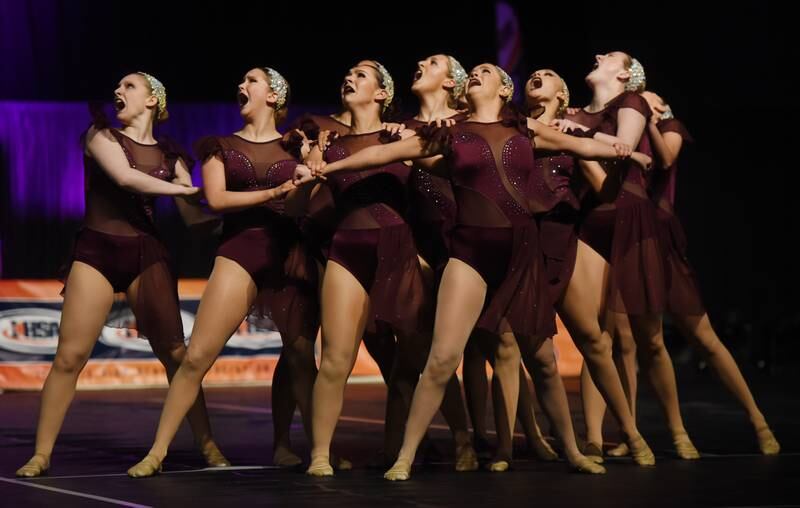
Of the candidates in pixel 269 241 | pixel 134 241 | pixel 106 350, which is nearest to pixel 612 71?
pixel 269 241

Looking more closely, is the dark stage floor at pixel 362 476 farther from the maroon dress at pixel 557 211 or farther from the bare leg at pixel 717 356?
the maroon dress at pixel 557 211

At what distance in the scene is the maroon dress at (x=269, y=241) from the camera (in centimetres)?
597

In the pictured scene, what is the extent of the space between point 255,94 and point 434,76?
802 mm

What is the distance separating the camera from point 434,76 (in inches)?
249

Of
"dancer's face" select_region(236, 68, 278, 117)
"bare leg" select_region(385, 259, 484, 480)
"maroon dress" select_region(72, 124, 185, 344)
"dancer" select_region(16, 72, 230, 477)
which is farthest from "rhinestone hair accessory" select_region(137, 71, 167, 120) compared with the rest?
"bare leg" select_region(385, 259, 484, 480)

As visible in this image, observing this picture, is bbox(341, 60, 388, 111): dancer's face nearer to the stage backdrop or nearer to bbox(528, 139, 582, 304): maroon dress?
bbox(528, 139, 582, 304): maroon dress

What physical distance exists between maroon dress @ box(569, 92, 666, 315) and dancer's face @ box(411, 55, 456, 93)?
25.7 inches

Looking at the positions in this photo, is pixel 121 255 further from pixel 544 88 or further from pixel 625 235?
pixel 625 235

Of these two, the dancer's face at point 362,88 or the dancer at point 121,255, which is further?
the dancer's face at point 362,88

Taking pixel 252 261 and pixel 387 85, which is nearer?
pixel 252 261

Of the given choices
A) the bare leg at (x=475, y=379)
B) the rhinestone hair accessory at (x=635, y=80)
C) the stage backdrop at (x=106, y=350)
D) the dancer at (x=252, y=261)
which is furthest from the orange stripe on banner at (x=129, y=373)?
the rhinestone hair accessory at (x=635, y=80)

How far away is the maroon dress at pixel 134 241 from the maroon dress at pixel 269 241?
0.97 feet

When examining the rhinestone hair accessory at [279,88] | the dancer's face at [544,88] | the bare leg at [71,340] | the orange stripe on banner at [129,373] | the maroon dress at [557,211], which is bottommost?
the orange stripe on banner at [129,373]

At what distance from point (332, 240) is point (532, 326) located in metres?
0.90
